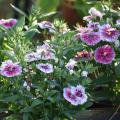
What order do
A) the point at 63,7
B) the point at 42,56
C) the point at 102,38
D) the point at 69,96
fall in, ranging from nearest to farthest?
the point at 69,96
the point at 42,56
the point at 102,38
the point at 63,7

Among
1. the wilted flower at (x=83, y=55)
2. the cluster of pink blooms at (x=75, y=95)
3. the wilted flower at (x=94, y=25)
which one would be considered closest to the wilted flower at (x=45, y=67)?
the cluster of pink blooms at (x=75, y=95)

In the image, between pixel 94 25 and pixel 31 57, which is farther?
pixel 94 25

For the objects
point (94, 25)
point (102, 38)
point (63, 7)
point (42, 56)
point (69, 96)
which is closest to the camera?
point (69, 96)

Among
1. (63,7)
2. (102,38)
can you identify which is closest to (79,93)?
(102,38)

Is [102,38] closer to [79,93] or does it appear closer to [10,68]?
[79,93]

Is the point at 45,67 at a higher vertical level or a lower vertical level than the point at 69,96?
higher

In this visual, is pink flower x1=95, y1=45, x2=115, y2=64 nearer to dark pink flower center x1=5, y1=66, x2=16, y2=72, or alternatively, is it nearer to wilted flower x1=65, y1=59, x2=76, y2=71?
wilted flower x1=65, y1=59, x2=76, y2=71

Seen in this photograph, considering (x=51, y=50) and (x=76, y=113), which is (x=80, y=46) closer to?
(x=51, y=50)

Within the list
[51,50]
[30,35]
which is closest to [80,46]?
[51,50]
